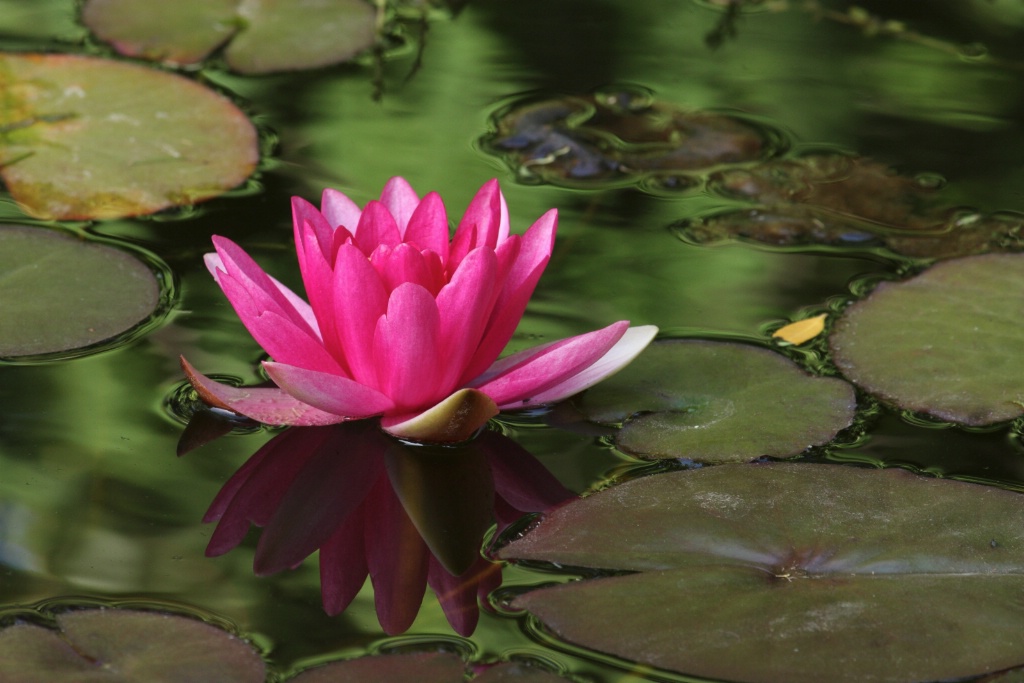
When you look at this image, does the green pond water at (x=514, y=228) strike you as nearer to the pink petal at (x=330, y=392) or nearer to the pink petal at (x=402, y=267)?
the pink petal at (x=330, y=392)

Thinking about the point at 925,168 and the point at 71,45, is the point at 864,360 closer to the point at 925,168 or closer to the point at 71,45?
the point at 925,168

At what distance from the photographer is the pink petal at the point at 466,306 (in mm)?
1393

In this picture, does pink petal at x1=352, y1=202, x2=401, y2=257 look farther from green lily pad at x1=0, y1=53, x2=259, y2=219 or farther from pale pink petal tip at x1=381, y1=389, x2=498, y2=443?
green lily pad at x1=0, y1=53, x2=259, y2=219

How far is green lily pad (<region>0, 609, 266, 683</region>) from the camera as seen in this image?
1.09 m

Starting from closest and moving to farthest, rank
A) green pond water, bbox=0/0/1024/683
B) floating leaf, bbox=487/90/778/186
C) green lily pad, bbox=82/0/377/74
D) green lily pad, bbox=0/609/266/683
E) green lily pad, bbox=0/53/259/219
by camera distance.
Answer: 1. green lily pad, bbox=0/609/266/683
2. green pond water, bbox=0/0/1024/683
3. green lily pad, bbox=0/53/259/219
4. floating leaf, bbox=487/90/778/186
5. green lily pad, bbox=82/0/377/74

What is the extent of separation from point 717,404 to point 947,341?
16.0 inches

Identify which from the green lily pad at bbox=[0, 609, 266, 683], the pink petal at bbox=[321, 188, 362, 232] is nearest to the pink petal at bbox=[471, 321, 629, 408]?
the pink petal at bbox=[321, 188, 362, 232]

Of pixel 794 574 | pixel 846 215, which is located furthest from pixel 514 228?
pixel 794 574

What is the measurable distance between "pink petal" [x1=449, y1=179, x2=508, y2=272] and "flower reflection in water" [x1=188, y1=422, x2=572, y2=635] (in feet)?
0.82

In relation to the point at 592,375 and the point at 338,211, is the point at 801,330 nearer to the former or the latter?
the point at 592,375

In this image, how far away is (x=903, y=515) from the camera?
1353mm

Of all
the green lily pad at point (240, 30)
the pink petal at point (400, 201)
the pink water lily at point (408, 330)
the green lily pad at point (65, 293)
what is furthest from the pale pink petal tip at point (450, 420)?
the green lily pad at point (240, 30)

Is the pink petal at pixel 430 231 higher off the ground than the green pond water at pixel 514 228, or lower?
higher

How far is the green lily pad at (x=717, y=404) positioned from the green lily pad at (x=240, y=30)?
1.42 meters
